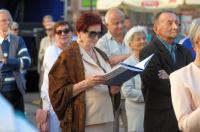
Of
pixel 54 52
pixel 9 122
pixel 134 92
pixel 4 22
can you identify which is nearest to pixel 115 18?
pixel 54 52

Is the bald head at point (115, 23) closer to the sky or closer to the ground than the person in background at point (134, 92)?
closer to the sky

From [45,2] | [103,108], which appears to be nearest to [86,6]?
[45,2]

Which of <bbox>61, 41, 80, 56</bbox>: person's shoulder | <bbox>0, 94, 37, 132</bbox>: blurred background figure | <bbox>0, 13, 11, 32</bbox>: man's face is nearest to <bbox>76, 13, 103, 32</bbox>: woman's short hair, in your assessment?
<bbox>61, 41, 80, 56</bbox>: person's shoulder

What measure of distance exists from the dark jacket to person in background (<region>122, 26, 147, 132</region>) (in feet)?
2.82

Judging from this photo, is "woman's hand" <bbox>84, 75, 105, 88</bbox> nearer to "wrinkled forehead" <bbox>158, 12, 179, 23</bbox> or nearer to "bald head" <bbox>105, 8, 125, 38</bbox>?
"wrinkled forehead" <bbox>158, 12, 179, 23</bbox>

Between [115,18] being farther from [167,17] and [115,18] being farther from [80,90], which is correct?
[80,90]

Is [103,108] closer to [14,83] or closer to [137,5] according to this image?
[14,83]

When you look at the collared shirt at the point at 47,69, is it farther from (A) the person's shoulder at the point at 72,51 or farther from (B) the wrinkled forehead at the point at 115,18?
(A) the person's shoulder at the point at 72,51

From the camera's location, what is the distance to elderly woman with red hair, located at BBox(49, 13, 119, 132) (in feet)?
18.7

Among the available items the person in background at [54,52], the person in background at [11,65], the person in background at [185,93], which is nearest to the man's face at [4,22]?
the person in background at [11,65]

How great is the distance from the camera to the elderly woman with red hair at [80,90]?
5.71 metres

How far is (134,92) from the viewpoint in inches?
285

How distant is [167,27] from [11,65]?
2.23 metres

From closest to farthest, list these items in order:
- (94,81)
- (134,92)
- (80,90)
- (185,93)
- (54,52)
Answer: (185,93), (94,81), (80,90), (134,92), (54,52)
